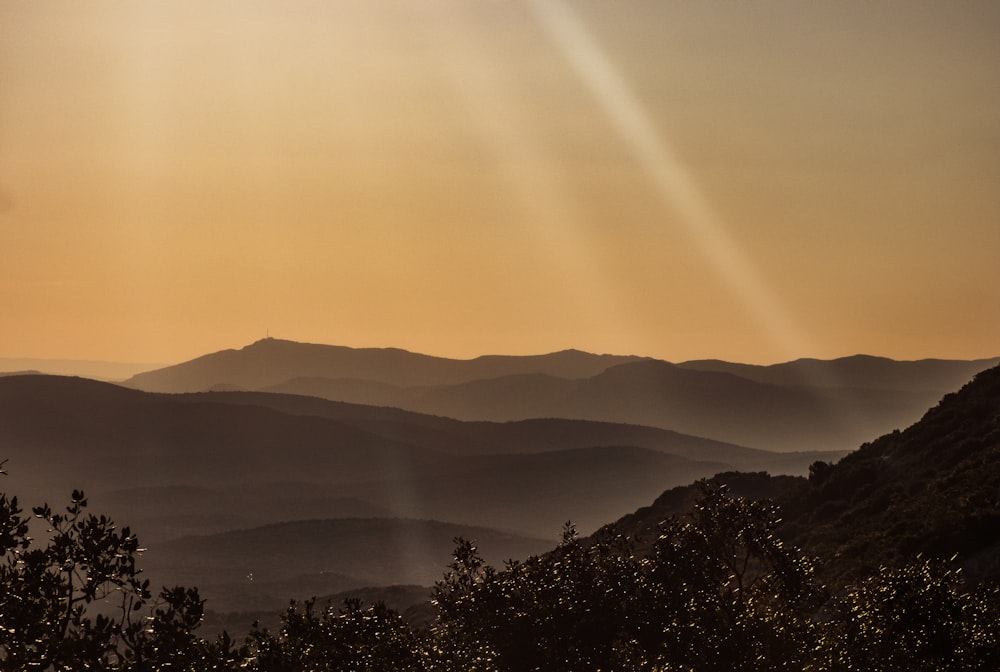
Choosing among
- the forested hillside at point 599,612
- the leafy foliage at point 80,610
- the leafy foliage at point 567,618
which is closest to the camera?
the leafy foliage at point 80,610

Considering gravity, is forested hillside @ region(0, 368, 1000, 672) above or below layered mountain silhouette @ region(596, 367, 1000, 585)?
below

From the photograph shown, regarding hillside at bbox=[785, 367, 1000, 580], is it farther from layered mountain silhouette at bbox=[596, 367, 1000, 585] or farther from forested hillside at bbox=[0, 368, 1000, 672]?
forested hillside at bbox=[0, 368, 1000, 672]

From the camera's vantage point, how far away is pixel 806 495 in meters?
99.9

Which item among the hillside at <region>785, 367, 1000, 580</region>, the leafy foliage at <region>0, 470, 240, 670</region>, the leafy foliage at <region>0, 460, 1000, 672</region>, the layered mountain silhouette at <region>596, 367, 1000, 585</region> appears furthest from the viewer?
the hillside at <region>785, 367, 1000, 580</region>

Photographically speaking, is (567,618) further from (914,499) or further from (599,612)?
(914,499)

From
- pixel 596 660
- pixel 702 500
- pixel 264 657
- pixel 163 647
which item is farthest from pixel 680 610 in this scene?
pixel 163 647

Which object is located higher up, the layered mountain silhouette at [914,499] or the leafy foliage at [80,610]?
the layered mountain silhouette at [914,499]

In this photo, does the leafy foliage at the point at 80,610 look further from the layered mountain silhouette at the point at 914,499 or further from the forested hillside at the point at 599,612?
the layered mountain silhouette at the point at 914,499

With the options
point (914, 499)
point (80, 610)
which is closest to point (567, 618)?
point (80, 610)

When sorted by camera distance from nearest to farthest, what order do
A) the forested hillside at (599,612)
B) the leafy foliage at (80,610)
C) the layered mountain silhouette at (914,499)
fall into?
the leafy foliage at (80,610) → the forested hillside at (599,612) → the layered mountain silhouette at (914,499)

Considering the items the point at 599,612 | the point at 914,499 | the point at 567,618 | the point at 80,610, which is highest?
the point at 914,499

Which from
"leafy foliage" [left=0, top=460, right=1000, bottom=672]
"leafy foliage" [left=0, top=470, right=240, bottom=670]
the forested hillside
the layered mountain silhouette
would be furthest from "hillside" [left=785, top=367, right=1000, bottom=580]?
"leafy foliage" [left=0, top=470, right=240, bottom=670]

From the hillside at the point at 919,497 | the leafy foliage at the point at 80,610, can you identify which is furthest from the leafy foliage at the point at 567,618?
the hillside at the point at 919,497

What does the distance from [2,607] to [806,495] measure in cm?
8213
